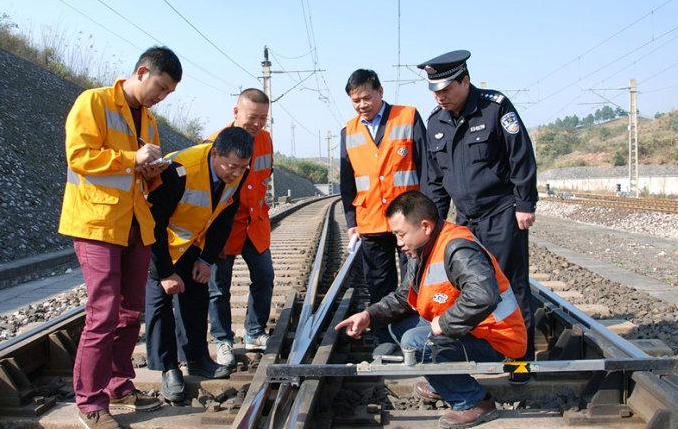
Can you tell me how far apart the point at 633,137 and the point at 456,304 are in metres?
34.5

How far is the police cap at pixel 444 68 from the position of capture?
3471 mm

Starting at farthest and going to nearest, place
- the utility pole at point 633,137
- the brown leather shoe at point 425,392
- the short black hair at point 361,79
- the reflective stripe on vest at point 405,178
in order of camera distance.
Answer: the utility pole at point 633,137 → the reflective stripe on vest at point 405,178 → the short black hair at point 361,79 → the brown leather shoe at point 425,392

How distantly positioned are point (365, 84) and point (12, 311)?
423 centimetres

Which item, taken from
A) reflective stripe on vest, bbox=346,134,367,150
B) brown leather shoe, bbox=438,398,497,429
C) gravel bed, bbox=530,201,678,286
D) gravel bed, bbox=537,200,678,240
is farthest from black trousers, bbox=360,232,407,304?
gravel bed, bbox=537,200,678,240

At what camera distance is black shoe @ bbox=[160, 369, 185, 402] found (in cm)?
325

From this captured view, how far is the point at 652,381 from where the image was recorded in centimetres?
279

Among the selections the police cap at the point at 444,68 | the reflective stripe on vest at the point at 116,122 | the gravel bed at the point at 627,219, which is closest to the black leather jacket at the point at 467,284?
the police cap at the point at 444,68

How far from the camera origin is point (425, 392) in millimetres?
3240

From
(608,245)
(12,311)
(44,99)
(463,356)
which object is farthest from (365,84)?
(44,99)

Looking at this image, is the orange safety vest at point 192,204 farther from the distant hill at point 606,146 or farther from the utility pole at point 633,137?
the distant hill at point 606,146

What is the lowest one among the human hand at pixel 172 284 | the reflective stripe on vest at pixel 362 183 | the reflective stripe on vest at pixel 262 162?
the human hand at pixel 172 284

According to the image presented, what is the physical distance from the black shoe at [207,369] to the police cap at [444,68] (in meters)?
2.03

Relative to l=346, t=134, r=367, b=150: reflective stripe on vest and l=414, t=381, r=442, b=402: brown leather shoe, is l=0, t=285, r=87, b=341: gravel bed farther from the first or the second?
l=414, t=381, r=442, b=402: brown leather shoe

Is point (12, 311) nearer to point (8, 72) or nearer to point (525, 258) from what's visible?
point (525, 258)
